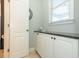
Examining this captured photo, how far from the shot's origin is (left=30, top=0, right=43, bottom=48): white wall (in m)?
4.86

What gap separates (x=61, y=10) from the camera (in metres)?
3.35

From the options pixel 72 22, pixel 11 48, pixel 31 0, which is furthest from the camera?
pixel 31 0

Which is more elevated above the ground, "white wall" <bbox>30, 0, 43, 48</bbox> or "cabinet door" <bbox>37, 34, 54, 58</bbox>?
"white wall" <bbox>30, 0, 43, 48</bbox>

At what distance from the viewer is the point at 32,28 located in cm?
488

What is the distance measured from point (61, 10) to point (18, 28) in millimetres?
1467

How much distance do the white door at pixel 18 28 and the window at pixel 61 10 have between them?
880mm

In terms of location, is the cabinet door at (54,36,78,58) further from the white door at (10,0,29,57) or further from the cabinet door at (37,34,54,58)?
the white door at (10,0,29,57)

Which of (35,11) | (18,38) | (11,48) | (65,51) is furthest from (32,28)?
(65,51)

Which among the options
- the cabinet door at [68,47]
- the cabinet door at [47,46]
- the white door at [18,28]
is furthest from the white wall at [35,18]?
the cabinet door at [68,47]

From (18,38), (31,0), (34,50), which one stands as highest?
(31,0)

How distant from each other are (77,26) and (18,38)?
6.77 ft

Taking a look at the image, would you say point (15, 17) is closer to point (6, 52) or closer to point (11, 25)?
point (11, 25)

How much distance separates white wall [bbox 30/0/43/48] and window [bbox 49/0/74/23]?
0.85 m

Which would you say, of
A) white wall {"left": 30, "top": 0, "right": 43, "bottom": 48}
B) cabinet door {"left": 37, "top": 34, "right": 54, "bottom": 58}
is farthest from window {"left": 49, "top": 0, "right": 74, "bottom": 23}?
white wall {"left": 30, "top": 0, "right": 43, "bottom": 48}
